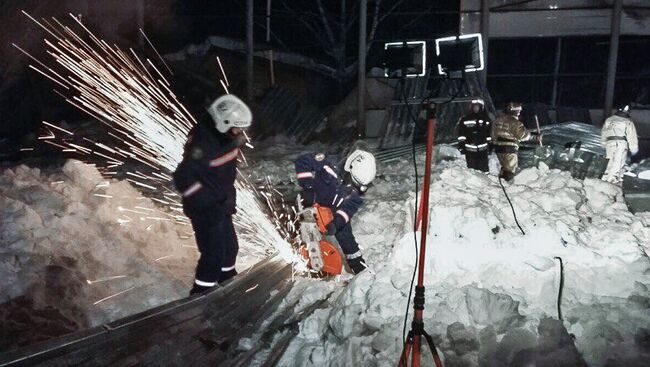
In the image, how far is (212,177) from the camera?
515cm

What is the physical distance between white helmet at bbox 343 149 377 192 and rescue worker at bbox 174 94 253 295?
140cm

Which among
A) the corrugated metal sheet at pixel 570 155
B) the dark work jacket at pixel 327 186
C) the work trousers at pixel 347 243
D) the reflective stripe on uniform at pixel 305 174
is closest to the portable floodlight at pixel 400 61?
the dark work jacket at pixel 327 186

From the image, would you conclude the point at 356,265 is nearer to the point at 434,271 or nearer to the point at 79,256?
the point at 434,271

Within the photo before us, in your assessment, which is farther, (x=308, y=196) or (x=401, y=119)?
(x=401, y=119)

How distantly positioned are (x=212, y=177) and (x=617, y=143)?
26.3 ft

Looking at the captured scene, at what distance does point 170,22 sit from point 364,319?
1934 centimetres

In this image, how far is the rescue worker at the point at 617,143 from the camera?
9.95 m

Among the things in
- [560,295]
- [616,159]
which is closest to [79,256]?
[560,295]

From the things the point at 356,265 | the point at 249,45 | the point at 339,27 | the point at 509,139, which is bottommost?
the point at 356,265

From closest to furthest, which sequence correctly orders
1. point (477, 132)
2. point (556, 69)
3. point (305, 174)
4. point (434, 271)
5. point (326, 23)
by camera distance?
point (434, 271) → point (305, 174) → point (477, 132) → point (556, 69) → point (326, 23)

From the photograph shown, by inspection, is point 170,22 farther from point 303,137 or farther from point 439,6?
point 439,6

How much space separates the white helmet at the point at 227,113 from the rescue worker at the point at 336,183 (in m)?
1.22

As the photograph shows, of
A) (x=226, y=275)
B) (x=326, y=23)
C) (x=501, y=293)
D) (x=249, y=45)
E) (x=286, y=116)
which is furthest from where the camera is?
(x=326, y=23)

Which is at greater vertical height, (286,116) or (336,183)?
(336,183)
